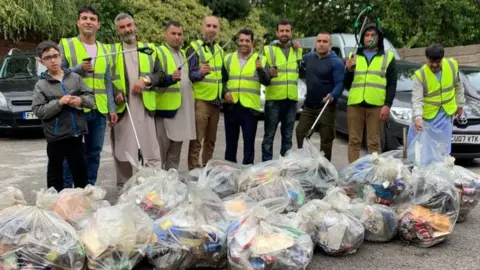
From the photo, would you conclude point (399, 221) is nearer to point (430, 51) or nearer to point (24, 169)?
point (430, 51)

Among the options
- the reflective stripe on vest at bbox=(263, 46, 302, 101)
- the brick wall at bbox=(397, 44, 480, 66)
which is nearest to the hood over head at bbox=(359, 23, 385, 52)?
the reflective stripe on vest at bbox=(263, 46, 302, 101)

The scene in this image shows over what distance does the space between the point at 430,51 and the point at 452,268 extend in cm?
256

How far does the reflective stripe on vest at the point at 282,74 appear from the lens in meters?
5.77

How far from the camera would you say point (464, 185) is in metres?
4.58

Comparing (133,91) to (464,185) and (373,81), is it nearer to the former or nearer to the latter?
(373,81)

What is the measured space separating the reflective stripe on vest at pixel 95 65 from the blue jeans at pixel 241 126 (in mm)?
1474

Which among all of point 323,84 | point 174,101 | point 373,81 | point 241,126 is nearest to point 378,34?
point 373,81

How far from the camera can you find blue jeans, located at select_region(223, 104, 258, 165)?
5676 millimetres

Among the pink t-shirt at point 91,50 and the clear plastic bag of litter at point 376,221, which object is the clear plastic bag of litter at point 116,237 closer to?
the clear plastic bag of litter at point 376,221

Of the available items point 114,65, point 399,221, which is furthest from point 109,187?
point 399,221

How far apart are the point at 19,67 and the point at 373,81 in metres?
7.65

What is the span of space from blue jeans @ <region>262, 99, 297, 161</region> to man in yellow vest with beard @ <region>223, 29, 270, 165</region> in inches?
8.3

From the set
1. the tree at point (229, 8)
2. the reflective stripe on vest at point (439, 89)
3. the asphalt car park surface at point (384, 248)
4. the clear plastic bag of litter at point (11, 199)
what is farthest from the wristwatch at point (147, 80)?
the tree at point (229, 8)

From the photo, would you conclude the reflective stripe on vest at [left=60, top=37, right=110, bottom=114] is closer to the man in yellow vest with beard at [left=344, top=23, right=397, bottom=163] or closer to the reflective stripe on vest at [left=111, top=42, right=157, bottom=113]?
the reflective stripe on vest at [left=111, top=42, right=157, bottom=113]
